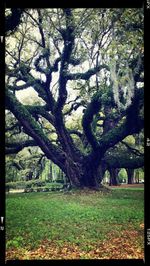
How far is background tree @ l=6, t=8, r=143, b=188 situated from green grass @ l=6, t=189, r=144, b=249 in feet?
2.70

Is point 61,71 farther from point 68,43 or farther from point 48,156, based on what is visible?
point 48,156

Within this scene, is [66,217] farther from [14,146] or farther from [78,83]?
[78,83]

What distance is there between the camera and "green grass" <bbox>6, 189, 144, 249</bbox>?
16.1ft

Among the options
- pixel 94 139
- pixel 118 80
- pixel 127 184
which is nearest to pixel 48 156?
pixel 94 139

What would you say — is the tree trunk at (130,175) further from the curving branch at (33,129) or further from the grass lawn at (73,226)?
the curving branch at (33,129)

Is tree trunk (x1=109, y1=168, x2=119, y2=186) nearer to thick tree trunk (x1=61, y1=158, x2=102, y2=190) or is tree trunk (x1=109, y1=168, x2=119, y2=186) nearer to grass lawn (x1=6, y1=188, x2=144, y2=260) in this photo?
thick tree trunk (x1=61, y1=158, x2=102, y2=190)

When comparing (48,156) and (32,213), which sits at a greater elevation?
(48,156)

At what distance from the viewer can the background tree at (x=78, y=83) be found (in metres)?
5.86

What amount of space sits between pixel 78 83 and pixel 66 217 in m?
2.61

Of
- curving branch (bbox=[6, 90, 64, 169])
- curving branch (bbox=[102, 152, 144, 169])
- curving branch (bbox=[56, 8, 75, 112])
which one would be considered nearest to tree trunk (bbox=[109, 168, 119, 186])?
curving branch (bbox=[102, 152, 144, 169])

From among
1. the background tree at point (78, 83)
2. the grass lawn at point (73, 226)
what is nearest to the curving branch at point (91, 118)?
the background tree at point (78, 83)

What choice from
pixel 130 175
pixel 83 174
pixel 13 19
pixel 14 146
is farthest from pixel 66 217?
pixel 13 19

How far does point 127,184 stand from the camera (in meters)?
5.98
